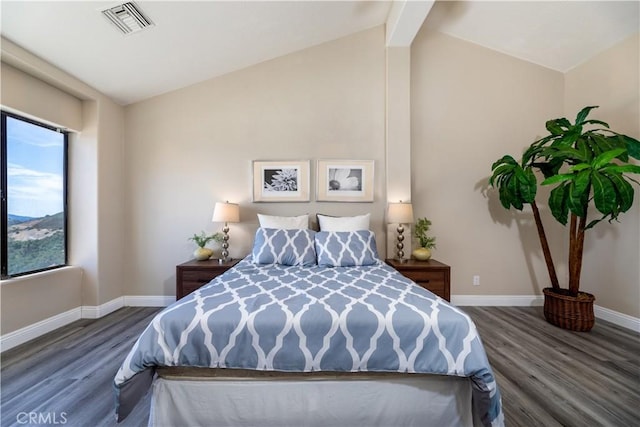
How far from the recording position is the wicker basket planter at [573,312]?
2576 mm

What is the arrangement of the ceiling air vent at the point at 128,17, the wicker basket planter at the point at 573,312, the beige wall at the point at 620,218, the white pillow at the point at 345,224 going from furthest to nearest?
the white pillow at the point at 345,224 → the beige wall at the point at 620,218 → the wicker basket planter at the point at 573,312 → the ceiling air vent at the point at 128,17

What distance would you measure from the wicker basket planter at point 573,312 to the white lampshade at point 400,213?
1.68 metres

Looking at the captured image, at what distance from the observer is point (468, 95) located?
342 cm

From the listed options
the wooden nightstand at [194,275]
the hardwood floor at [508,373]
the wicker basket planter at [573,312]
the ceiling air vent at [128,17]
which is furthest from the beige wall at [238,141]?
the wicker basket planter at [573,312]

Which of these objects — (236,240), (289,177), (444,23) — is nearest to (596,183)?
(444,23)

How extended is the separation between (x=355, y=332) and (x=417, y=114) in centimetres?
303

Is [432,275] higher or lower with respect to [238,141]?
lower

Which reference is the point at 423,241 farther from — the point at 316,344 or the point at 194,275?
the point at 194,275

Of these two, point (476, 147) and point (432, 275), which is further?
point (476, 147)

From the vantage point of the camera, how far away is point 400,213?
9.74 feet

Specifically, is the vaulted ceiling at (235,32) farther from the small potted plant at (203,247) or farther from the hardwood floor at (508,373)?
the hardwood floor at (508,373)

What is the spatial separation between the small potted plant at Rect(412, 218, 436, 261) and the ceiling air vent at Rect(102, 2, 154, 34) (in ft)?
11.1

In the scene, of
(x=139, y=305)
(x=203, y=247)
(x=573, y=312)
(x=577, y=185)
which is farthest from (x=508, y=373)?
(x=139, y=305)

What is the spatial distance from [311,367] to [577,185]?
279 centimetres
